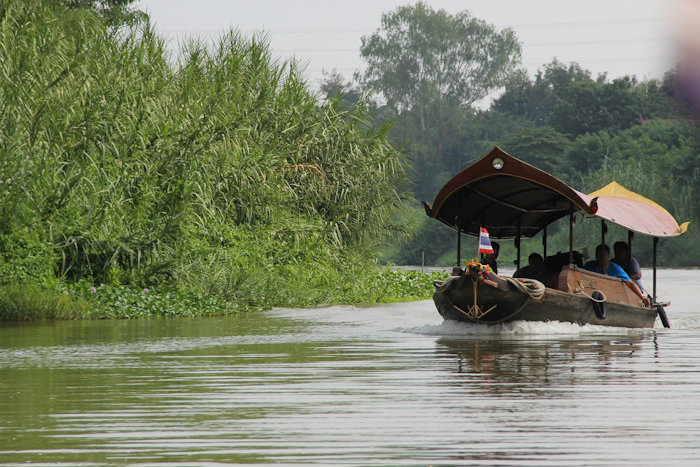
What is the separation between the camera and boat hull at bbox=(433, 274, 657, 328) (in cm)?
1090

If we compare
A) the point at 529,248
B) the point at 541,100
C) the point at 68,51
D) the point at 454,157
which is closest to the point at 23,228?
the point at 68,51

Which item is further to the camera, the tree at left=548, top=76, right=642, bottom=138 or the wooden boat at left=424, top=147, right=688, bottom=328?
the tree at left=548, top=76, right=642, bottom=138

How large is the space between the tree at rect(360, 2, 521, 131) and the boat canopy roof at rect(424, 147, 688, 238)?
47816 millimetres

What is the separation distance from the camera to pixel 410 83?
62.2m

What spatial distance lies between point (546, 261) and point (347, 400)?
28.0 ft

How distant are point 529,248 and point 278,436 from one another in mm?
39229

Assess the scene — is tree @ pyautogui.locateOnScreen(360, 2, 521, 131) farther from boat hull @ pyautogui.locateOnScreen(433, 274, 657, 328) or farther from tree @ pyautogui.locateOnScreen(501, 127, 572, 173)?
boat hull @ pyautogui.locateOnScreen(433, 274, 657, 328)

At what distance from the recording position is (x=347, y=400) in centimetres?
580

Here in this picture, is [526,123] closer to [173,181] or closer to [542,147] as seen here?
[542,147]

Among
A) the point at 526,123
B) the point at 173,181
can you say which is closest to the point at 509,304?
the point at 173,181

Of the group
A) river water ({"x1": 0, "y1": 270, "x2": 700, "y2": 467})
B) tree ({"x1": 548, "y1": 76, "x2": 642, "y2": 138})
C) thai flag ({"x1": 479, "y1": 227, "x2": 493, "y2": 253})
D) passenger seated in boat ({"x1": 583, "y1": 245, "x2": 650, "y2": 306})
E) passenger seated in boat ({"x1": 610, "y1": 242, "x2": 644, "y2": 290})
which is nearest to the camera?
river water ({"x1": 0, "y1": 270, "x2": 700, "y2": 467})

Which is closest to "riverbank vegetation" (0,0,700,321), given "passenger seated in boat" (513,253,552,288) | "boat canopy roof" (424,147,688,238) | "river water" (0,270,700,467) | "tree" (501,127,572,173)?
"river water" (0,270,700,467)

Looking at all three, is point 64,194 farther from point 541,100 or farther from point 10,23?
point 541,100

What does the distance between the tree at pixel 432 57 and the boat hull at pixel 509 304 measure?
50.8 meters
